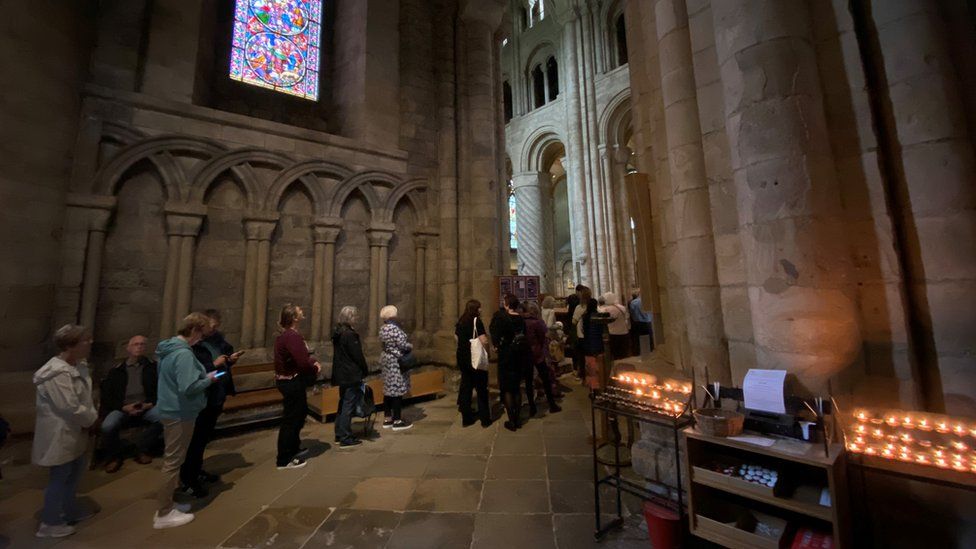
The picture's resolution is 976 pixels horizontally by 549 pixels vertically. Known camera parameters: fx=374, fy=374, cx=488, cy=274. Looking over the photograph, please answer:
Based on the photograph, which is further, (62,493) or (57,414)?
(62,493)

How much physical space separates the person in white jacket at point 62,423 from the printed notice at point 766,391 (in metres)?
3.81

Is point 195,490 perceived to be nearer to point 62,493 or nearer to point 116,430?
point 62,493

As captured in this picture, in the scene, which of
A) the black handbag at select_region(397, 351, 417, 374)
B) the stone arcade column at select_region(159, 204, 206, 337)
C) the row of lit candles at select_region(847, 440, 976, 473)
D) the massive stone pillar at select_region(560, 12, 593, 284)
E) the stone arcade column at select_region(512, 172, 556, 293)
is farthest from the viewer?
the stone arcade column at select_region(512, 172, 556, 293)

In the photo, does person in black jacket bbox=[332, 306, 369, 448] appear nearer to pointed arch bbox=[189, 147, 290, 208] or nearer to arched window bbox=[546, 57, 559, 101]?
pointed arch bbox=[189, 147, 290, 208]

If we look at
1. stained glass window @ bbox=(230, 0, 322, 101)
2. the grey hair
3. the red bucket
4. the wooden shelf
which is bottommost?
the red bucket

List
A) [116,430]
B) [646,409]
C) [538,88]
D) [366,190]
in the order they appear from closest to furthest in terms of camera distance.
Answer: [646,409] → [116,430] → [366,190] → [538,88]

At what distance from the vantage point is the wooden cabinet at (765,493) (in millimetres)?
1507

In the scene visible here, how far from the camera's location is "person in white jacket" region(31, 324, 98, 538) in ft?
7.63

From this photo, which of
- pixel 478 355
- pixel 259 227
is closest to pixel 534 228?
pixel 259 227

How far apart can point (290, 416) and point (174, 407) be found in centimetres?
100

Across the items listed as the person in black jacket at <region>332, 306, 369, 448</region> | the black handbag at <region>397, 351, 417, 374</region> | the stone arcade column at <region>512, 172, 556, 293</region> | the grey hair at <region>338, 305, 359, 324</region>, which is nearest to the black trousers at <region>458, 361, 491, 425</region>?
the black handbag at <region>397, 351, 417, 374</region>

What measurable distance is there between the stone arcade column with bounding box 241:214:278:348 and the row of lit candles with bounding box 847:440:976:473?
5.99 meters

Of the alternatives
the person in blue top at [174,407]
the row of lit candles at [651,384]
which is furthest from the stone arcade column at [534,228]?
the person in blue top at [174,407]

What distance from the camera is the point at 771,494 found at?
1.60 metres
